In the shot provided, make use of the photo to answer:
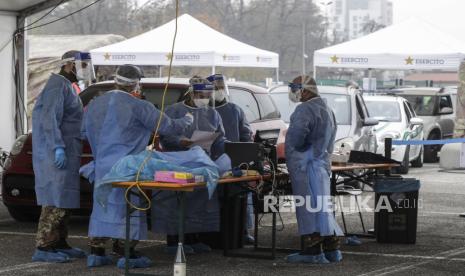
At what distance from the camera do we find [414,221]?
10.5 meters

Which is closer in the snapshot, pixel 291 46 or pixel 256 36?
pixel 256 36

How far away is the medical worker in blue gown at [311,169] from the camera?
9.24 meters

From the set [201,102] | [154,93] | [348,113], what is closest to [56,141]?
[201,102]

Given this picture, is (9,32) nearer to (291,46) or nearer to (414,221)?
(414,221)

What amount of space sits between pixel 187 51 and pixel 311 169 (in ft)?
45.9

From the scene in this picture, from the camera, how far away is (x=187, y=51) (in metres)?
23.0

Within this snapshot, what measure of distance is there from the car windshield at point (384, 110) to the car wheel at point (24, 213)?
402 inches

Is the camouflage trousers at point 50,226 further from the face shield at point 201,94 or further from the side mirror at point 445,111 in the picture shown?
the side mirror at point 445,111

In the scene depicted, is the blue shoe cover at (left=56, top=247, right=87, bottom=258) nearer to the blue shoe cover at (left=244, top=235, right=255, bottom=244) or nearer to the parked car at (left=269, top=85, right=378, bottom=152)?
the blue shoe cover at (left=244, top=235, right=255, bottom=244)

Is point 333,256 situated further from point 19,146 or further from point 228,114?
point 19,146

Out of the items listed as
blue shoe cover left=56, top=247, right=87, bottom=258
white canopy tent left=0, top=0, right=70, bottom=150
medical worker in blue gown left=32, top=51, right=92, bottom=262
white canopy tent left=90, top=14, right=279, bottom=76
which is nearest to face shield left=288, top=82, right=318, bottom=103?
medical worker in blue gown left=32, top=51, right=92, bottom=262

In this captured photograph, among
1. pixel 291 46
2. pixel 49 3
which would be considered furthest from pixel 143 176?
pixel 291 46

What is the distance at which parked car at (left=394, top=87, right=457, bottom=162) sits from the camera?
24.5 meters

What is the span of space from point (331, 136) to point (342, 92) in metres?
8.23
